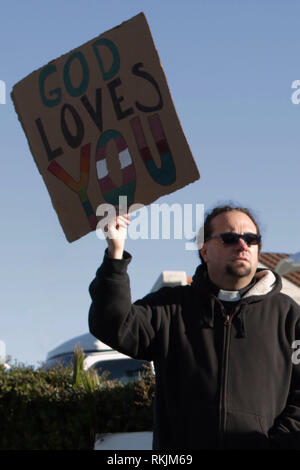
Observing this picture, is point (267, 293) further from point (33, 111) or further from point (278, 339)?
point (33, 111)

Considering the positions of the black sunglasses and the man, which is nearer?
the man

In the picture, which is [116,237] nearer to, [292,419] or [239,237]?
[239,237]

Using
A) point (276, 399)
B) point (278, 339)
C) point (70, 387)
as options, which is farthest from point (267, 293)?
point (70, 387)

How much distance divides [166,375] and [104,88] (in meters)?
1.57

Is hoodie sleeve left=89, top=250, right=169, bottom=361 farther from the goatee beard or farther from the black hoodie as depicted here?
the goatee beard

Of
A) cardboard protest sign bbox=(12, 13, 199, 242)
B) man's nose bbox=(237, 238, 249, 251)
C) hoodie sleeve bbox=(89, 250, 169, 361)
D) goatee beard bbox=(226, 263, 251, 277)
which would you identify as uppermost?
cardboard protest sign bbox=(12, 13, 199, 242)

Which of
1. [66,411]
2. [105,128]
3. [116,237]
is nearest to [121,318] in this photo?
[116,237]

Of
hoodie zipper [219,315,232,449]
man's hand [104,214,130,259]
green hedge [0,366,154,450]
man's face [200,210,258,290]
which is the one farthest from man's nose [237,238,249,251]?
green hedge [0,366,154,450]

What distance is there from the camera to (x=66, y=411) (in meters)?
7.57

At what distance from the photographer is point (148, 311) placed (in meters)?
3.24

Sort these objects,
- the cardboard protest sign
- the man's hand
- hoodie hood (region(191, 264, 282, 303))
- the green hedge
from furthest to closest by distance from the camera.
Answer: the green hedge < the cardboard protest sign < hoodie hood (region(191, 264, 282, 303)) < the man's hand

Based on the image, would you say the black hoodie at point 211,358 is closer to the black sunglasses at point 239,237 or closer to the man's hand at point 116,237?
the man's hand at point 116,237

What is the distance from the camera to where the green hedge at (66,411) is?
23.6 ft

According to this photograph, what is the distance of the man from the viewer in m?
2.99
